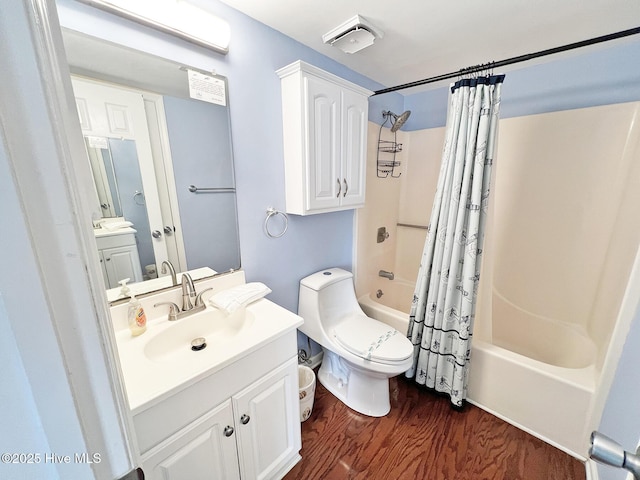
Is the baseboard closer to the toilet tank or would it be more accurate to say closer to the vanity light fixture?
the toilet tank

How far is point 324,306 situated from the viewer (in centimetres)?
172

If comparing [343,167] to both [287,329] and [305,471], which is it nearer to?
[287,329]

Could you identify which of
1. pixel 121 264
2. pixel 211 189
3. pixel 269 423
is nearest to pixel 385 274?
pixel 269 423

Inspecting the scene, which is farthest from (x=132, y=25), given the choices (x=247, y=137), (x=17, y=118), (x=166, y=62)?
(x=17, y=118)

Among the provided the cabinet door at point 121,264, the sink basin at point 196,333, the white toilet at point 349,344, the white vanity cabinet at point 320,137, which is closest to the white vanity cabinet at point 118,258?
the cabinet door at point 121,264

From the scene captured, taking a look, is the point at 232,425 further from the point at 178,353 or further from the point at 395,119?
the point at 395,119

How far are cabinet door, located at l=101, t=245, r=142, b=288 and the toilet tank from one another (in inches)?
36.6

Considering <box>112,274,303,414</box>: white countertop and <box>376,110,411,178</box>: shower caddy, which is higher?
<box>376,110,411,178</box>: shower caddy

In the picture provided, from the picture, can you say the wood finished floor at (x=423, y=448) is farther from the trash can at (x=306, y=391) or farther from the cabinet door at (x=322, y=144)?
the cabinet door at (x=322, y=144)

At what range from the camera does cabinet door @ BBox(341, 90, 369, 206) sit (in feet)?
5.02

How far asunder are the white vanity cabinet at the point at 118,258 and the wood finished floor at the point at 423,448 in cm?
120

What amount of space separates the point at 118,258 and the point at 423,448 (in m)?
1.75

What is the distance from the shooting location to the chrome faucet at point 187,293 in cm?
117

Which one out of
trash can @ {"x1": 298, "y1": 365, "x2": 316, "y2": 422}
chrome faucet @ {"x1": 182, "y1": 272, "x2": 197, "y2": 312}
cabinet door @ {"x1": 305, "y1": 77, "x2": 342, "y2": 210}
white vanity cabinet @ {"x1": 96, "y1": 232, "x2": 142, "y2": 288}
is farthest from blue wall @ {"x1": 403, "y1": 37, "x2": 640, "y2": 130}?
white vanity cabinet @ {"x1": 96, "y1": 232, "x2": 142, "y2": 288}
